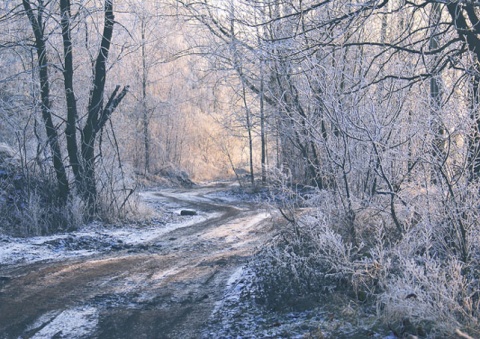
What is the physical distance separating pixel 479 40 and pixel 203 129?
106 feet

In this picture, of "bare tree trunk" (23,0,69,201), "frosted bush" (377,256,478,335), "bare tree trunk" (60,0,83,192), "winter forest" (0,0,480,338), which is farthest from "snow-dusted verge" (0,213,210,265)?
"frosted bush" (377,256,478,335)

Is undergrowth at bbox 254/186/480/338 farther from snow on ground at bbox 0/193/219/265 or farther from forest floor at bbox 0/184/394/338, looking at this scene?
snow on ground at bbox 0/193/219/265

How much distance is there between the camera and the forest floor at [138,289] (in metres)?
5.51

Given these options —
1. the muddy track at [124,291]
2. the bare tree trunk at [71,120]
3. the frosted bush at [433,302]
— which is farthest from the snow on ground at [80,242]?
the frosted bush at [433,302]

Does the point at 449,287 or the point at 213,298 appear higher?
the point at 449,287

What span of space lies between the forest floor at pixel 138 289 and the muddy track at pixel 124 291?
0.04ft

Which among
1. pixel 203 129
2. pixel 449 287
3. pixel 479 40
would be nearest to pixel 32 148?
pixel 479 40

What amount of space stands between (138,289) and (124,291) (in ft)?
0.62

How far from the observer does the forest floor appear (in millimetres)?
5508

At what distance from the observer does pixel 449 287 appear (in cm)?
468

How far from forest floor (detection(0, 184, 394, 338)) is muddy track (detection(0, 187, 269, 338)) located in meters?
0.01

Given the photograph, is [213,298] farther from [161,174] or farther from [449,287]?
[161,174]

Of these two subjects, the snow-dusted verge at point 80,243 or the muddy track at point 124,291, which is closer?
the muddy track at point 124,291

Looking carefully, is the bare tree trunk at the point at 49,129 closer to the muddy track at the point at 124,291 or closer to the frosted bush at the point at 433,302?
the muddy track at the point at 124,291
